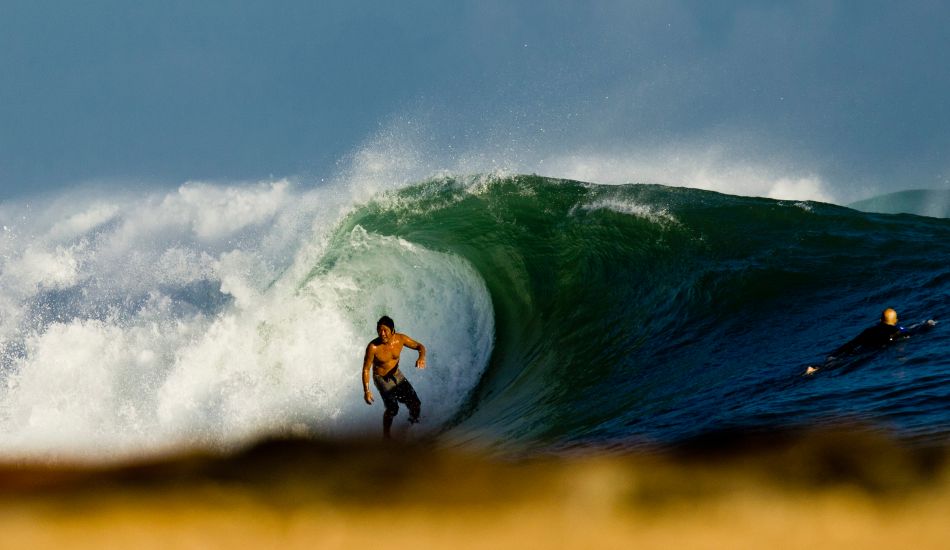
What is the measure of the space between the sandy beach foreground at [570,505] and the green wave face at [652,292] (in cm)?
93

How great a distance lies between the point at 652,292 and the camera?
1079 cm

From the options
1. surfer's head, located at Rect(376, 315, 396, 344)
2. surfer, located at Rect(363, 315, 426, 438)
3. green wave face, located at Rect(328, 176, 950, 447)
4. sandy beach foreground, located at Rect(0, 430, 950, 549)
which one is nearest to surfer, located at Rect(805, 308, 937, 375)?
green wave face, located at Rect(328, 176, 950, 447)

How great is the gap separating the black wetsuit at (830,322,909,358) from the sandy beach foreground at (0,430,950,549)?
2400 millimetres

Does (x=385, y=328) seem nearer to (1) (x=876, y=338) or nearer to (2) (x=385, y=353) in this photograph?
(2) (x=385, y=353)

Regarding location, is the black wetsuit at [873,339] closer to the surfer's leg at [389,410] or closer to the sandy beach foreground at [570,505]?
the sandy beach foreground at [570,505]

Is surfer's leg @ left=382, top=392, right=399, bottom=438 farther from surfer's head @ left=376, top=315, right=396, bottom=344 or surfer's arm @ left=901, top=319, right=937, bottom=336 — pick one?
surfer's arm @ left=901, top=319, right=937, bottom=336

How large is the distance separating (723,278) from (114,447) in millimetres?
7674

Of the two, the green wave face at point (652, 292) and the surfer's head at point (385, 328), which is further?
the surfer's head at point (385, 328)

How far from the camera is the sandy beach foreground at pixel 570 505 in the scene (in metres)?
3.85

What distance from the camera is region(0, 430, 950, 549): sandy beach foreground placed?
3854 millimetres

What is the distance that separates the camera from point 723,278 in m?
10.5

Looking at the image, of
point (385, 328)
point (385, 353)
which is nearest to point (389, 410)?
point (385, 353)

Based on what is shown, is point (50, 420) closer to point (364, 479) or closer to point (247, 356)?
point (247, 356)

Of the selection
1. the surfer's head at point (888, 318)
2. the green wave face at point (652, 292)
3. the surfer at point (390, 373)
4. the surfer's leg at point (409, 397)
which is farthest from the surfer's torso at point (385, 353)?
the surfer's head at point (888, 318)
